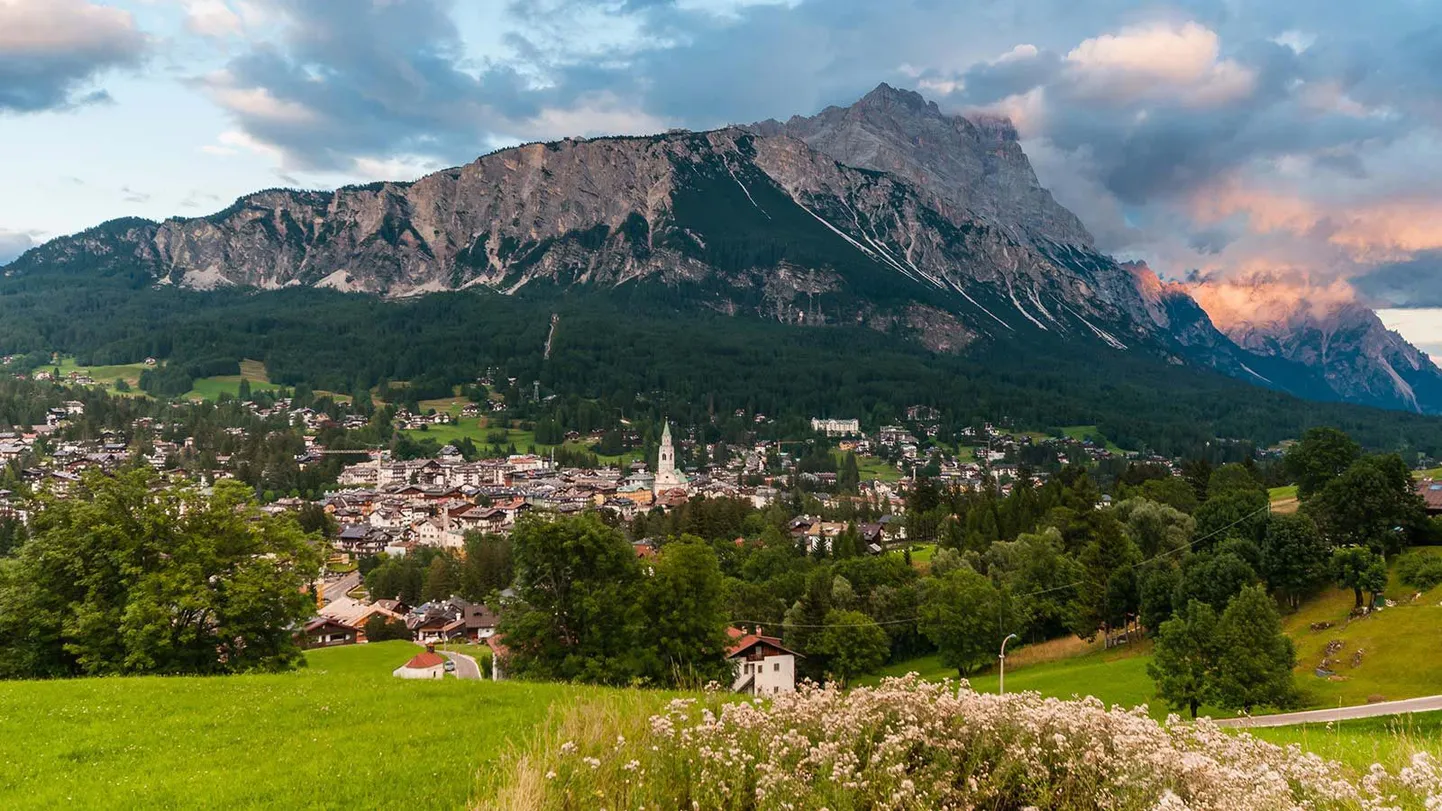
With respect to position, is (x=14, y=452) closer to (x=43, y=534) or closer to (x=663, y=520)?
(x=663, y=520)

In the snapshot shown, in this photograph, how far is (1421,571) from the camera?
35938mm

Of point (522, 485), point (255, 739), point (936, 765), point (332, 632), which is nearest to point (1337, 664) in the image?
point (936, 765)

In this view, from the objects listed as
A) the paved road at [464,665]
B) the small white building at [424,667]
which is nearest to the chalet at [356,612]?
the paved road at [464,665]

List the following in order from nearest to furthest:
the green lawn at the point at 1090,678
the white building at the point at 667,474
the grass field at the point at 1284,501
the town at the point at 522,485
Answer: the green lawn at the point at 1090,678
the town at the point at 522,485
the grass field at the point at 1284,501
the white building at the point at 667,474

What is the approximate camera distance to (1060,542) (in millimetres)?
58438

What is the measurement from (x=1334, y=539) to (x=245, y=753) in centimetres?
5059

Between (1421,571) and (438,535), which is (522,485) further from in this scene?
(1421,571)

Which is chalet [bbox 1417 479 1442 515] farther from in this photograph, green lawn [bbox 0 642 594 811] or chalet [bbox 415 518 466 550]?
chalet [bbox 415 518 466 550]

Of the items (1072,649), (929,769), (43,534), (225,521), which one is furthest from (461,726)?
(1072,649)

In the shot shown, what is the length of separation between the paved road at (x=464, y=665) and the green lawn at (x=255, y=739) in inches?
1064

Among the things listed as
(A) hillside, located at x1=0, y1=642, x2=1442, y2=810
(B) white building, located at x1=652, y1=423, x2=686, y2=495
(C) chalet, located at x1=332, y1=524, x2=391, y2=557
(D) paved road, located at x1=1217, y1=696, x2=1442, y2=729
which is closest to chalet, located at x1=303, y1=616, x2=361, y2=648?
(C) chalet, located at x1=332, y1=524, x2=391, y2=557

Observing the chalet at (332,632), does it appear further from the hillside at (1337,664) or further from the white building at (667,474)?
the white building at (667,474)

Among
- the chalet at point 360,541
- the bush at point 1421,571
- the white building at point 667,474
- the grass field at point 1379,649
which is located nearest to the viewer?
the grass field at point 1379,649

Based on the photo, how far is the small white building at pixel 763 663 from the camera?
42656mm
